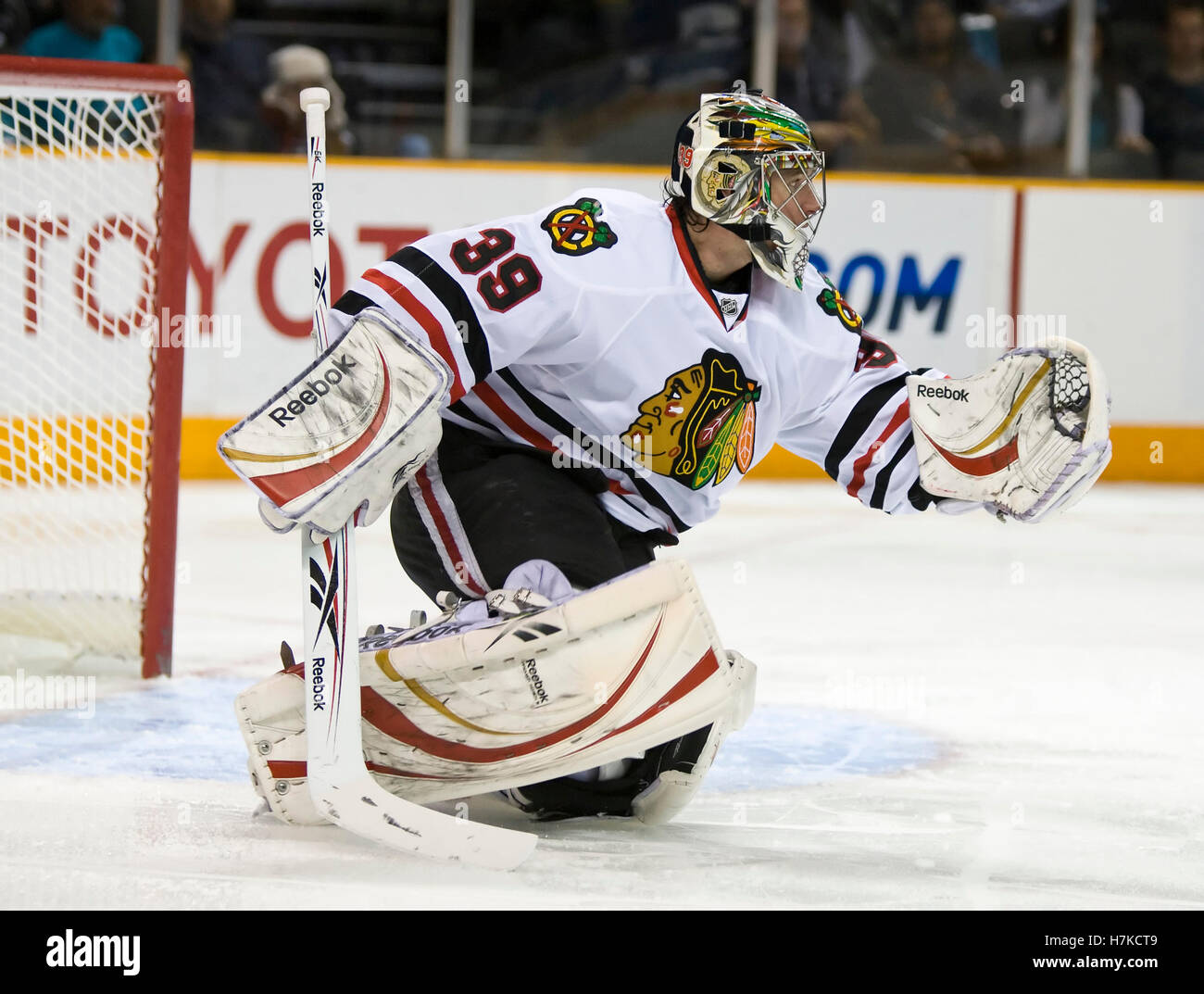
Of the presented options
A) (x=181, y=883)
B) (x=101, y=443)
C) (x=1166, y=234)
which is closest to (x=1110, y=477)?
(x=1166, y=234)

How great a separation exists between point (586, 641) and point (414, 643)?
212 millimetres

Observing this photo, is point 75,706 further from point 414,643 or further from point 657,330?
point 657,330

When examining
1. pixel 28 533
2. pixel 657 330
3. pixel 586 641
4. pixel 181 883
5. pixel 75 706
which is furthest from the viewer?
pixel 28 533

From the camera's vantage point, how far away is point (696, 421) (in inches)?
86.3

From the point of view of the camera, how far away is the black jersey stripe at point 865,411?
235 cm

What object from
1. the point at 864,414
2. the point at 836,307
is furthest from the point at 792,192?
the point at 864,414

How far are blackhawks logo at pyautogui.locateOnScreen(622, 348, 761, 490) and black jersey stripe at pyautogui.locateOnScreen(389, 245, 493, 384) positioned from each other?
9.8 inches

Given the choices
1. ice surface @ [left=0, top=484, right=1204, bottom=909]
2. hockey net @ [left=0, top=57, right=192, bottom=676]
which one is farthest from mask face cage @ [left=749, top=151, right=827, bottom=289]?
hockey net @ [left=0, top=57, right=192, bottom=676]

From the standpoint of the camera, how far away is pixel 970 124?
249 inches

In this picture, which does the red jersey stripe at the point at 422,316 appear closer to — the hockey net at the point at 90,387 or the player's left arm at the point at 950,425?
the player's left arm at the point at 950,425

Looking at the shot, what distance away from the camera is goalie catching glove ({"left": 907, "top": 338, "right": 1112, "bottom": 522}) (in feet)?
7.09

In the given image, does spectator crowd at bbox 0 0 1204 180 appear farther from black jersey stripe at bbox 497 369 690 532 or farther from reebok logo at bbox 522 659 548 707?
reebok logo at bbox 522 659 548 707

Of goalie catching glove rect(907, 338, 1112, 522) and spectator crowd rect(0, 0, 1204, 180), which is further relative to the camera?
spectator crowd rect(0, 0, 1204, 180)

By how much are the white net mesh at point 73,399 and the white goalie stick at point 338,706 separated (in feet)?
3.93
